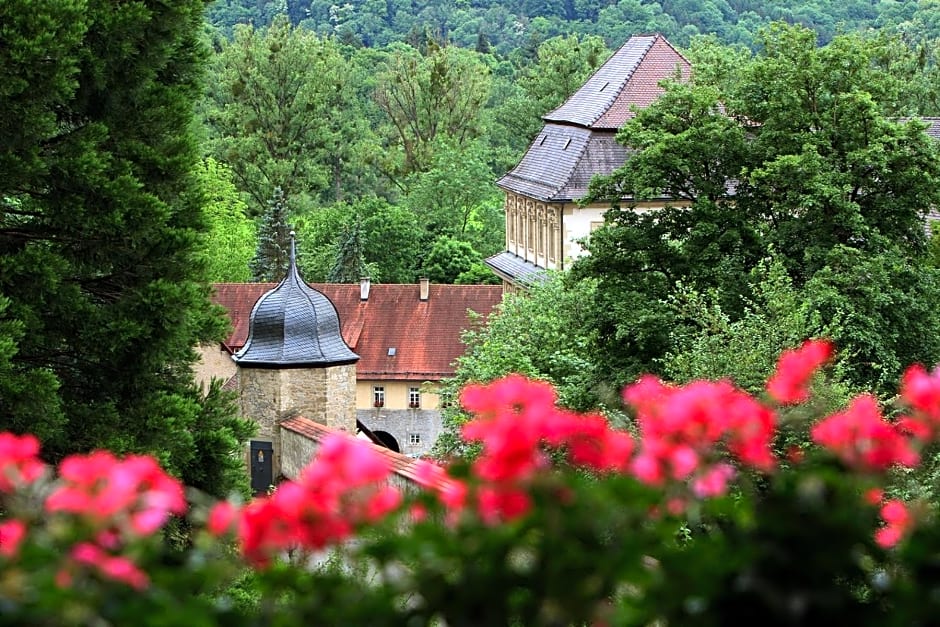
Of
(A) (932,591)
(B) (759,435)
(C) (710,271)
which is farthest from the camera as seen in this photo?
(C) (710,271)

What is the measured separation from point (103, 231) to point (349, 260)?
4388cm

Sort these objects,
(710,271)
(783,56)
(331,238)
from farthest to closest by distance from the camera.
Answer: (331,238) → (783,56) → (710,271)

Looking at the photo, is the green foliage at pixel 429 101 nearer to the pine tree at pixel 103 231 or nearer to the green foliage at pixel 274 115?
the green foliage at pixel 274 115

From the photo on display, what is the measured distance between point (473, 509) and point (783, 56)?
2321cm

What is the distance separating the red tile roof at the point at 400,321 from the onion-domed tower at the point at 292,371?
77.1 ft

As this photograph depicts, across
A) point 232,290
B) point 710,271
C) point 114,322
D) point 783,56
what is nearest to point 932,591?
point 114,322

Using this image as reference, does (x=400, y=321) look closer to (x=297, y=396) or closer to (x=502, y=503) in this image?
(x=297, y=396)

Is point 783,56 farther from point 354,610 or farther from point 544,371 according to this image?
point 354,610

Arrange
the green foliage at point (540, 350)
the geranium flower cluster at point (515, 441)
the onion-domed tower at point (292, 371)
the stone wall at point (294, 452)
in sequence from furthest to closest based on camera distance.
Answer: the green foliage at point (540, 350)
the onion-domed tower at point (292, 371)
the stone wall at point (294, 452)
the geranium flower cluster at point (515, 441)

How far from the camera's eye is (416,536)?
7.76 feet

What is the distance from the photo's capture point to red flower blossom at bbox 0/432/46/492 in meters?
2.40

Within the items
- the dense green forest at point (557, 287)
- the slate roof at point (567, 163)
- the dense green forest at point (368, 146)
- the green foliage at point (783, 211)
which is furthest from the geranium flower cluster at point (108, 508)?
the dense green forest at point (368, 146)

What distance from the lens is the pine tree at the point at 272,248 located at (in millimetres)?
58219

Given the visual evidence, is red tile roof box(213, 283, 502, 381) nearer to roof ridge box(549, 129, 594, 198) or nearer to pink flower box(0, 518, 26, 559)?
roof ridge box(549, 129, 594, 198)
